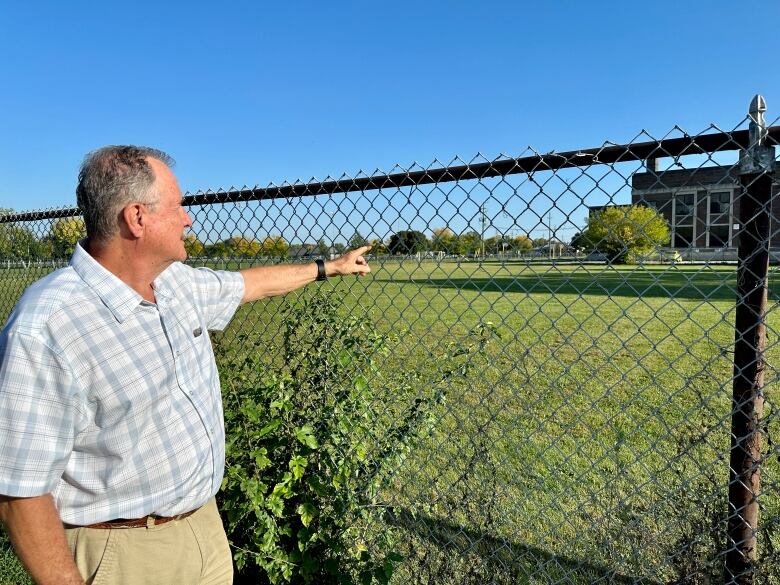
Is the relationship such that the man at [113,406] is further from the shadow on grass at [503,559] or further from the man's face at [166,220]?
the shadow on grass at [503,559]

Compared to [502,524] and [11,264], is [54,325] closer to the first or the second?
[502,524]

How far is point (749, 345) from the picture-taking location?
1782 millimetres

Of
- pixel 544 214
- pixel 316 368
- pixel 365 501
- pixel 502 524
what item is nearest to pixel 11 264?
pixel 316 368

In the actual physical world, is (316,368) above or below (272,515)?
above

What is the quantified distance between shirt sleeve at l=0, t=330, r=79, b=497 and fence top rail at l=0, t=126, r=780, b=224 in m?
1.56

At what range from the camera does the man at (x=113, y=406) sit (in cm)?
148

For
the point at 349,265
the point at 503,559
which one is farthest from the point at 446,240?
the point at 503,559

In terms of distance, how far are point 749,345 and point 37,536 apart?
2167 mm

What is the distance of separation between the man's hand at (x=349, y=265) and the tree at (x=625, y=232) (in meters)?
1.04

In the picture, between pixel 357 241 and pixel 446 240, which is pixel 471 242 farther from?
pixel 357 241

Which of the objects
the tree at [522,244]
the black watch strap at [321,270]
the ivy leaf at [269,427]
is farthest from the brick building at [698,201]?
the ivy leaf at [269,427]

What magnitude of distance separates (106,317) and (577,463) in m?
3.58

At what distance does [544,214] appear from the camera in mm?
2059

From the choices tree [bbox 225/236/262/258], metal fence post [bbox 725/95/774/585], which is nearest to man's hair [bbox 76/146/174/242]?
tree [bbox 225/236/262/258]
